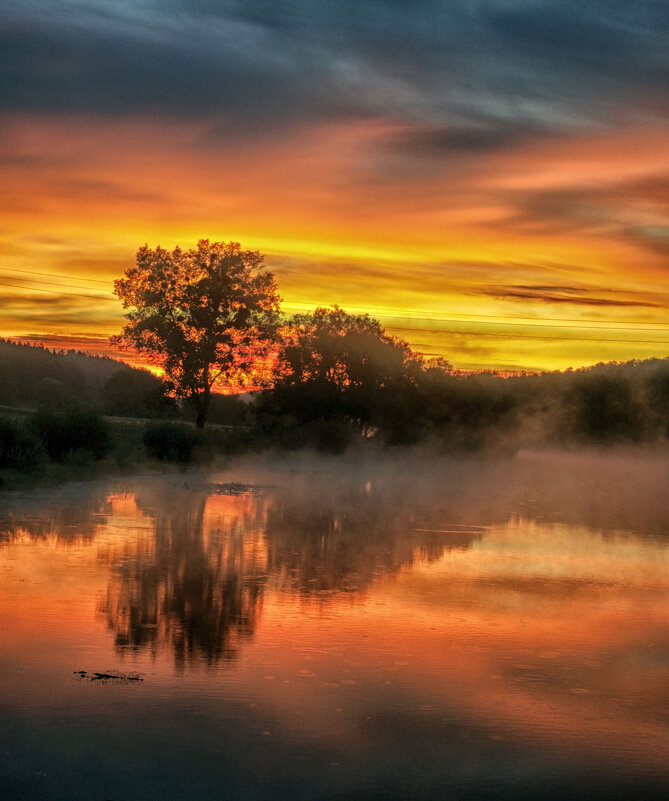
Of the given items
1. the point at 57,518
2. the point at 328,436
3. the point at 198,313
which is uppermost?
the point at 198,313

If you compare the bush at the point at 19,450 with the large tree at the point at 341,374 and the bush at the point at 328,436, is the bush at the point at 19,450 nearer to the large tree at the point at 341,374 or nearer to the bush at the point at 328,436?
the bush at the point at 328,436

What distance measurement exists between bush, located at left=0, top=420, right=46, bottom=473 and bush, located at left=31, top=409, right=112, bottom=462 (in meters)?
5.35

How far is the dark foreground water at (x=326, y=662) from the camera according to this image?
27.2ft

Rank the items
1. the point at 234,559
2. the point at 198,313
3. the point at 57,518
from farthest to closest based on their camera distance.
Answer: the point at 198,313 → the point at 57,518 → the point at 234,559

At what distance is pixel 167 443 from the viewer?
51688 mm

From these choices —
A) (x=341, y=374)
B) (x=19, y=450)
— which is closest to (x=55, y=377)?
(x=341, y=374)

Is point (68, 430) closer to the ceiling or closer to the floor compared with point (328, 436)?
closer to the ceiling

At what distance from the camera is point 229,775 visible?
26.8 ft

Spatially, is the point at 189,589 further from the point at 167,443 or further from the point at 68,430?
the point at 167,443

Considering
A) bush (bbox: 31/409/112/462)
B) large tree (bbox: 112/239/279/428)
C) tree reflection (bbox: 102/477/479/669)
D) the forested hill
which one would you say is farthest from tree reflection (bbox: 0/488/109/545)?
the forested hill

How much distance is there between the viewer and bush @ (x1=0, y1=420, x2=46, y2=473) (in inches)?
1459

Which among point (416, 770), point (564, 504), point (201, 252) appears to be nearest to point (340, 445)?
point (201, 252)

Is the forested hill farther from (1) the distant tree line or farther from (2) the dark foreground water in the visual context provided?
(2) the dark foreground water

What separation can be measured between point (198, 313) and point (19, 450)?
96.6ft
